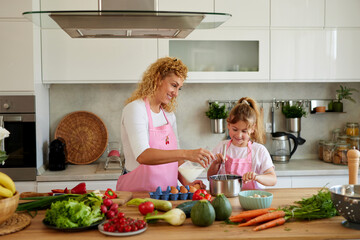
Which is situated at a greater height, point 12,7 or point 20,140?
point 12,7

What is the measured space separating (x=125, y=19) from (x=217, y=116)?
7.13ft

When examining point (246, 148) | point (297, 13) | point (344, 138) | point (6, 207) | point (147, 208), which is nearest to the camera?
point (6, 207)

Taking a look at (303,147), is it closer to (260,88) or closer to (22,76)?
(260,88)

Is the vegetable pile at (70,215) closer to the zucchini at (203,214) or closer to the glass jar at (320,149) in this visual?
the zucchini at (203,214)

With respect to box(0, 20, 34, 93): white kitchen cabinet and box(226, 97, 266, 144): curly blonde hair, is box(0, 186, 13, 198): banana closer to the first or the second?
box(226, 97, 266, 144): curly blonde hair

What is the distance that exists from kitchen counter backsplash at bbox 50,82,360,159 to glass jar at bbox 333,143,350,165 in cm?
43

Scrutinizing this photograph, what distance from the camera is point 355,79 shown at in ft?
13.0

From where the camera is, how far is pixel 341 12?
3912 mm

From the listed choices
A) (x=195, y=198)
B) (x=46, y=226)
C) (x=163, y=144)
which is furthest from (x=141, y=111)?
(x=46, y=226)

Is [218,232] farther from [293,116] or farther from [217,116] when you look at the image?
[293,116]

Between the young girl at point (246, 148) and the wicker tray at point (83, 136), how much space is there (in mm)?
1528

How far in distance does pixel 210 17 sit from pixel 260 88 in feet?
7.59

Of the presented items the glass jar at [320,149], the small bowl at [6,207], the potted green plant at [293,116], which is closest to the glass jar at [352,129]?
the glass jar at [320,149]

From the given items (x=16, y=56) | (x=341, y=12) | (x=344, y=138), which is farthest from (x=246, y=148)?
(x=16, y=56)
